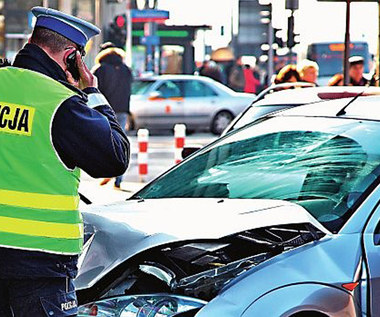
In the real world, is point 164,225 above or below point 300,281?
above

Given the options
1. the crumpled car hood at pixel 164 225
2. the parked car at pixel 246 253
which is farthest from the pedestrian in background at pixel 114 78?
the crumpled car hood at pixel 164 225

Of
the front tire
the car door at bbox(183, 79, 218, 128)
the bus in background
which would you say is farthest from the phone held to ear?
the bus in background

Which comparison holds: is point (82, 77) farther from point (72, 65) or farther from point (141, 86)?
point (141, 86)

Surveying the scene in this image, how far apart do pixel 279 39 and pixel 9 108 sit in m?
24.1

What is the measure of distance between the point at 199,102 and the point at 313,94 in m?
19.4

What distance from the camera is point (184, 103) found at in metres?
27.0

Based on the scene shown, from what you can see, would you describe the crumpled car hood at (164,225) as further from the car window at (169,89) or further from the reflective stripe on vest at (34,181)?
the car window at (169,89)

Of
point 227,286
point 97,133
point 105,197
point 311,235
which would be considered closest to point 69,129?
point 97,133

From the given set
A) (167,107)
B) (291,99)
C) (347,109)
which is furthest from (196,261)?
(167,107)

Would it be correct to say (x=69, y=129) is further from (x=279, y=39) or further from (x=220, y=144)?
(x=279, y=39)

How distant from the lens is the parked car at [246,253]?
436 centimetres

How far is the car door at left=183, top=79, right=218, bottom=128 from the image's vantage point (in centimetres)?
2722

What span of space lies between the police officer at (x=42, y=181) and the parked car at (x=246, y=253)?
0.70 m

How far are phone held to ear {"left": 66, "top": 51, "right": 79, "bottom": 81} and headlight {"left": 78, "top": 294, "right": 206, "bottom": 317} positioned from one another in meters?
0.96
